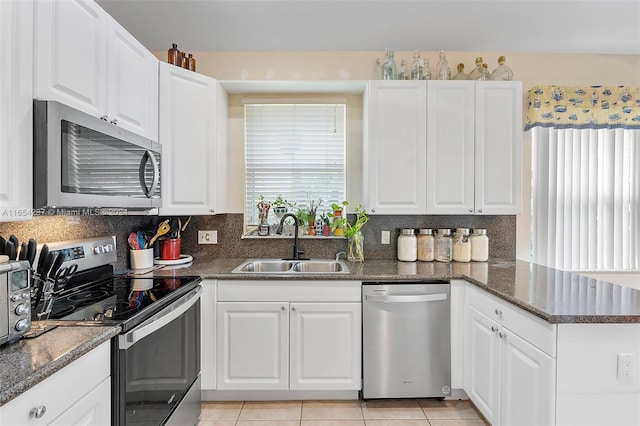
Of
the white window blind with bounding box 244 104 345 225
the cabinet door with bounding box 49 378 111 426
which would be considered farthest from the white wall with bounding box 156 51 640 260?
the cabinet door with bounding box 49 378 111 426

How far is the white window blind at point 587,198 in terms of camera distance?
281cm

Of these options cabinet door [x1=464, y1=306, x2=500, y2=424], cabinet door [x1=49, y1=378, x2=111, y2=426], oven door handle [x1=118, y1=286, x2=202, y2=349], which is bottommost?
cabinet door [x1=464, y1=306, x2=500, y2=424]

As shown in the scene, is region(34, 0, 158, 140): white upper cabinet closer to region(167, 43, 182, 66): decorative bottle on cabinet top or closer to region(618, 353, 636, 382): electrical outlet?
region(167, 43, 182, 66): decorative bottle on cabinet top

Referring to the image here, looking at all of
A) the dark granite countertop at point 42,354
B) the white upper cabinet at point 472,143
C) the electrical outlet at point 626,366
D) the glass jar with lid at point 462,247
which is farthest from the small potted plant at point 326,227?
the electrical outlet at point 626,366

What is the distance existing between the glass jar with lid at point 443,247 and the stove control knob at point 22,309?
2407 millimetres

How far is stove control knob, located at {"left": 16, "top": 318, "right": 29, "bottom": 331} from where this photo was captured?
3.55 ft

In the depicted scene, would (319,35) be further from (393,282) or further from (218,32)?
(393,282)

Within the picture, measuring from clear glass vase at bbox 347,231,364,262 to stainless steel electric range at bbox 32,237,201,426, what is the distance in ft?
3.83

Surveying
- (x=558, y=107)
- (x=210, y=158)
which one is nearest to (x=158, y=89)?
(x=210, y=158)

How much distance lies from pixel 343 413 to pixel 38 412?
1708 mm

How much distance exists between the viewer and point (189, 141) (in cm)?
238

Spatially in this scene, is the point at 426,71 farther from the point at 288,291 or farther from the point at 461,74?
the point at 288,291

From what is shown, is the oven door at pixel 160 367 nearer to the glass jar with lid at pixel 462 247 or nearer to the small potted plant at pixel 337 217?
the small potted plant at pixel 337 217

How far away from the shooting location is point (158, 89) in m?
2.23
